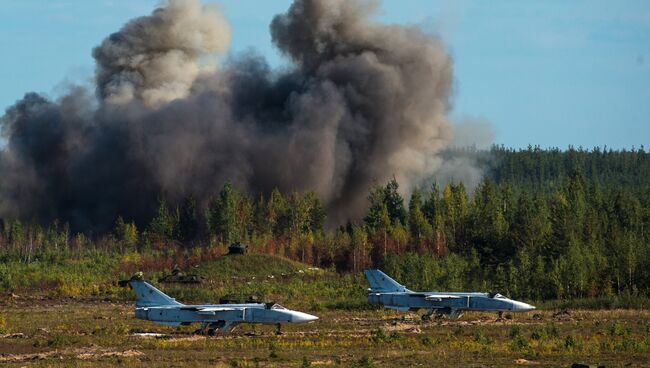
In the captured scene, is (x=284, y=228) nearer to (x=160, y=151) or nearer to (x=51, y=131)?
(x=160, y=151)

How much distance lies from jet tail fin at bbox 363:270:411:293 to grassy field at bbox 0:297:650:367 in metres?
1.64

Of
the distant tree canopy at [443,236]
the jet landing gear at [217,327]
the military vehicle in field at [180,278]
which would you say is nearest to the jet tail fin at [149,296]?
the jet landing gear at [217,327]

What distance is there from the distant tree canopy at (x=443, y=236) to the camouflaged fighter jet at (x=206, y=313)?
1104 inches

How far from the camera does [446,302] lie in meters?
64.2

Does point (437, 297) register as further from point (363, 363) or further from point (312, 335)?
point (363, 363)

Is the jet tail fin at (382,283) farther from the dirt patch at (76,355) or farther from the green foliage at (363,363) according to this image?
the green foliage at (363,363)

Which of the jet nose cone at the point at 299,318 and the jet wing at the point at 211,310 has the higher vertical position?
the jet wing at the point at 211,310

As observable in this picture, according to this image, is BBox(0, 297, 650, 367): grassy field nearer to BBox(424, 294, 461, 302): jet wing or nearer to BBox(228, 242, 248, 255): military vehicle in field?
BBox(424, 294, 461, 302): jet wing

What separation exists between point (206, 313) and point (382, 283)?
1428 centimetres

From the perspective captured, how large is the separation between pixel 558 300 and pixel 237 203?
5301 cm

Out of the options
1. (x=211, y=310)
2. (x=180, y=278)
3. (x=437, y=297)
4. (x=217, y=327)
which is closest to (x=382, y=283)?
(x=437, y=297)

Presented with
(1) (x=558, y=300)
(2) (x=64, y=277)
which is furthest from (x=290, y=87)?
(1) (x=558, y=300)

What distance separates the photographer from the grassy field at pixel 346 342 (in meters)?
→ 41.4

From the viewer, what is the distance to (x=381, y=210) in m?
118
